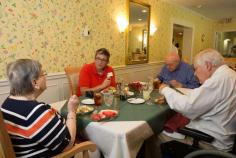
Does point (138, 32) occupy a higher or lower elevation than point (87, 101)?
higher

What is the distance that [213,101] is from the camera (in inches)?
52.1

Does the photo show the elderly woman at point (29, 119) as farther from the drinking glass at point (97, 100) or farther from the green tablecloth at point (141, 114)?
the drinking glass at point (97, 100)

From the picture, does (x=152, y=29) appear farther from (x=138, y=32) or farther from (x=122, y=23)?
(x=122, y=23)

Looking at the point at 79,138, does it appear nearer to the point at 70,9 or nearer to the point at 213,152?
the point at 213,152

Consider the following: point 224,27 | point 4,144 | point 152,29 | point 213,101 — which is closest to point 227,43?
point 224,27

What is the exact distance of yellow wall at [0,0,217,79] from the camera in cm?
213

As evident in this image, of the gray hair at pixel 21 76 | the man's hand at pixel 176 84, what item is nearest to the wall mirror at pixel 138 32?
the man's hand at pixel 176 84

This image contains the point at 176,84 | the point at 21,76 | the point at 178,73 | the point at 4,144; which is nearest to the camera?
the point at 4,144

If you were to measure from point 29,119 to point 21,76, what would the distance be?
230mm

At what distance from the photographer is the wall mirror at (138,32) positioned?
145 inches

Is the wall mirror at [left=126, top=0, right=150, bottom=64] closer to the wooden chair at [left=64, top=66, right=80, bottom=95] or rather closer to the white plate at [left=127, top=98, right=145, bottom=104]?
the wooden chair at [left=64, top=66, right=80, bottom=95]

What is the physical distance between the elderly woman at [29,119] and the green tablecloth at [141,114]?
252mm

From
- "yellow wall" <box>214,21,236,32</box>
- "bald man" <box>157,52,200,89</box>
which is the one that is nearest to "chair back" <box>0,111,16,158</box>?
"bald man" <box>157,52,200,89</box>

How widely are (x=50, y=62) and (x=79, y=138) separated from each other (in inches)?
53.1
